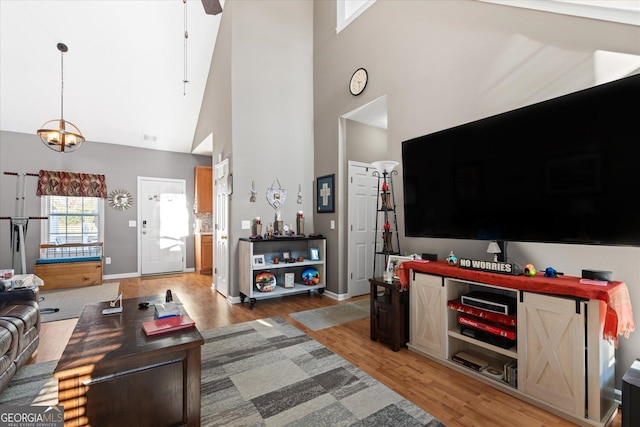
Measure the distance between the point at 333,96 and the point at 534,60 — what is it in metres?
2.76

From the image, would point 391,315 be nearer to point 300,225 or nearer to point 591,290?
point 591,290

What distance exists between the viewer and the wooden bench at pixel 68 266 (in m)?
4.91

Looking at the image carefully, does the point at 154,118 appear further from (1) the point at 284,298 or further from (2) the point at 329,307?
(2) the point at 329,307

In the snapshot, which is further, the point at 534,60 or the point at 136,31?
the point at 136,31

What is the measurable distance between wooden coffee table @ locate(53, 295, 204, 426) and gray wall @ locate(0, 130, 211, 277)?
202 inches

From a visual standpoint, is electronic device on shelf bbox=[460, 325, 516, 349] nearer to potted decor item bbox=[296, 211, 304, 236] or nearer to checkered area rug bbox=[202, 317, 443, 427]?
checkered area rug bbox=[202, 317, 443, 427]

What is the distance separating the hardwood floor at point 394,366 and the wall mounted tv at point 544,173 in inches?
43.5

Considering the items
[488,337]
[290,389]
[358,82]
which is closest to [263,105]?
[358,82]

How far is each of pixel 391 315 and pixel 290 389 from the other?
44.4 inches

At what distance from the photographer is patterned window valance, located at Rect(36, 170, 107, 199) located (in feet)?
17.6

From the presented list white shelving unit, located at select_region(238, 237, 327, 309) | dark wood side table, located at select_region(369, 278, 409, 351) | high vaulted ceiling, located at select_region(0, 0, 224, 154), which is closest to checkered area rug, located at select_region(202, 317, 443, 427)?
dark wood side table, located at select_region(369, 278, 409, 351)

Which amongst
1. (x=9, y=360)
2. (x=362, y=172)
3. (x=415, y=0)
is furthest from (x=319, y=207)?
(x=9, y=360)

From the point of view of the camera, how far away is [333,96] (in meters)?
4.51

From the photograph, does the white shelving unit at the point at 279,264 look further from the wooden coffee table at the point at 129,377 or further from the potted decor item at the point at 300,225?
the wooden coffee table at the point at 129,377
